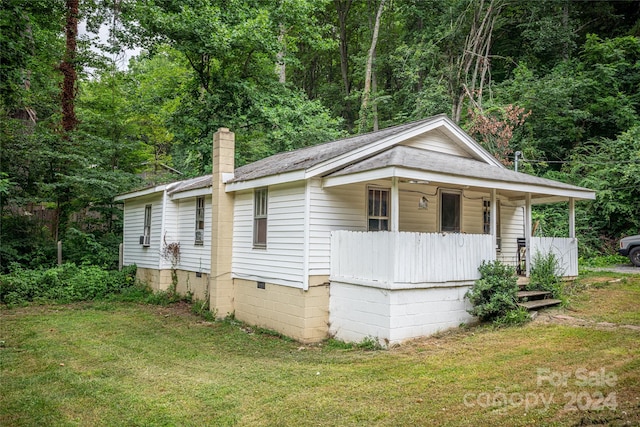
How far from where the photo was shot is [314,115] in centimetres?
2073

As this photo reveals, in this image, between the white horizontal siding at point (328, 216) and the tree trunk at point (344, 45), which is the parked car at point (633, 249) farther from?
the tree trunk at point (344, 45)

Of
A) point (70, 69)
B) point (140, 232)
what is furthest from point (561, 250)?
point (70, 69)

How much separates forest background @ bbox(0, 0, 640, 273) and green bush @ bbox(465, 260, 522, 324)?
1044 centimetres

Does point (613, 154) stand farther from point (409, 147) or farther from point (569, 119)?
point (409, 147)

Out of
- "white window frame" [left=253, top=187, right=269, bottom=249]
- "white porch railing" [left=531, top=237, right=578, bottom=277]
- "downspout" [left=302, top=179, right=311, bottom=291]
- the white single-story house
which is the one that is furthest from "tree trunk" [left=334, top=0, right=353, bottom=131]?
"downspout" [left=302, top=179, right=311, bottom=291]

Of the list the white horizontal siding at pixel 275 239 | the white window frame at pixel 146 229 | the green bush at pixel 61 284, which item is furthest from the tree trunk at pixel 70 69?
the white horizontal siding at pixel 275 239

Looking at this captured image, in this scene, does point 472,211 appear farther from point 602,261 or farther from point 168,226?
point 168,226

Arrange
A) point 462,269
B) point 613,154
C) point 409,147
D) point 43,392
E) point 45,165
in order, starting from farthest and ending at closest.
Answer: point 613,154
point 45,165
point 409,147
point 462,269
point 43,392

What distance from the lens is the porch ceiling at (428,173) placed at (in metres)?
7.62

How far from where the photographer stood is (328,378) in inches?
241

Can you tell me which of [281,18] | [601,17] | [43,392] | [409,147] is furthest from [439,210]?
[601,17]

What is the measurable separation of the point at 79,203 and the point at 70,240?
149 cm

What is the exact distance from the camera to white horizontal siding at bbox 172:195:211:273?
40.6 ft

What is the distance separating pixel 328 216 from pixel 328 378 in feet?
11.8
